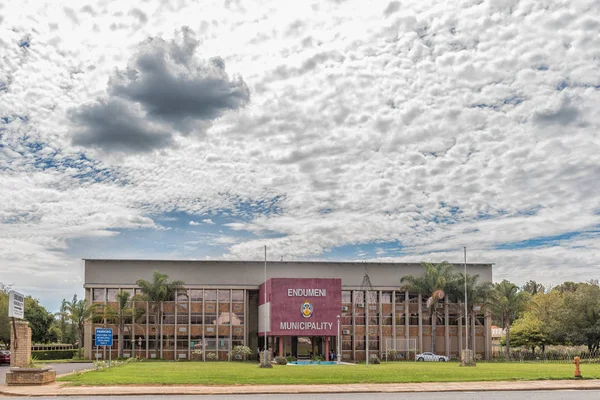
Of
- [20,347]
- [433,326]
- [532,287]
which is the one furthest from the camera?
[532,287]

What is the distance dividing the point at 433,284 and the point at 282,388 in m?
52.0

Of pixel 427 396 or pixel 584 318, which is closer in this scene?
pixel 427 396

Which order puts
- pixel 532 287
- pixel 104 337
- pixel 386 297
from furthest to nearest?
pixel 532 287 → pixel 386 297 → pixel 104 337

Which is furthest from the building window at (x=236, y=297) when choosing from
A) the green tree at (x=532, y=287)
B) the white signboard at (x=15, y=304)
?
the green tree at (x=532, y=287)

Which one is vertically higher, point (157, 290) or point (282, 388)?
point (157, 290)

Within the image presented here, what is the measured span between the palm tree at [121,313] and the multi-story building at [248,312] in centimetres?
103

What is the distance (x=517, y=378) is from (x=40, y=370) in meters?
22.1

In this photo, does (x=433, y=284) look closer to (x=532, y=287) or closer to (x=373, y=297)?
(x=373, y=297)

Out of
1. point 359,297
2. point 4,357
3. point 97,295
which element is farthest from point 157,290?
point 359,297

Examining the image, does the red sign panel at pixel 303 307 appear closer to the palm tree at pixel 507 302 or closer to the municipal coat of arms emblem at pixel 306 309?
the municipal coat of arms emblem at pixel 306 309

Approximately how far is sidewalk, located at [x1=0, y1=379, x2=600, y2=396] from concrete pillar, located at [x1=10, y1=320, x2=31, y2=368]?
4.28 ft

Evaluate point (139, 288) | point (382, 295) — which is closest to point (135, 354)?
point (139, 288)

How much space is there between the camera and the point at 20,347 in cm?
3170

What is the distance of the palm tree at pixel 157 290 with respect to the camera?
76.6 m
